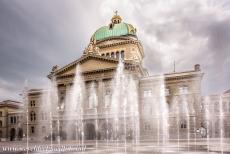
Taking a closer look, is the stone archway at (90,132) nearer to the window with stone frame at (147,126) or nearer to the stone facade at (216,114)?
the window with stone frame at (147,126)

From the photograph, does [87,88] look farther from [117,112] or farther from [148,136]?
[148,136]

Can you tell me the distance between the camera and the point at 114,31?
81750 millimetres

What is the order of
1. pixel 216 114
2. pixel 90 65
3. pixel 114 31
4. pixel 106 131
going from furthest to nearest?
pixel 114 31
pixel 90 65
pixel 216 114
pixel 106 131

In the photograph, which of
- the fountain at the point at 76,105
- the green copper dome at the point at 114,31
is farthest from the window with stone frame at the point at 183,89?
the green copper dome at the point at 114,31

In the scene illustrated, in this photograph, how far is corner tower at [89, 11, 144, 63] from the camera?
7644 cm

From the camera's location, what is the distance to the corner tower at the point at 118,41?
76438 mm

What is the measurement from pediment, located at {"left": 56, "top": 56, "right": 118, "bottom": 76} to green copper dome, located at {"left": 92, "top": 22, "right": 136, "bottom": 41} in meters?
15.3

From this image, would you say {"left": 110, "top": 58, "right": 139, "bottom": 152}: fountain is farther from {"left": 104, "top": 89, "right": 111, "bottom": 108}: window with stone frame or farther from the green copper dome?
the green copper dome

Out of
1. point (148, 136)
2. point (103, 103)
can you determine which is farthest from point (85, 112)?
point (148, 136)

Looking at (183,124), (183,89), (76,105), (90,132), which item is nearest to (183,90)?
(183,89)

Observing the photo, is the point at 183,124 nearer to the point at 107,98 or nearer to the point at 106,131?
the point at 106,131

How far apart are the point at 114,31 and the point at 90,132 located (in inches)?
1150

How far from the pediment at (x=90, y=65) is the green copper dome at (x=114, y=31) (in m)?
15.3

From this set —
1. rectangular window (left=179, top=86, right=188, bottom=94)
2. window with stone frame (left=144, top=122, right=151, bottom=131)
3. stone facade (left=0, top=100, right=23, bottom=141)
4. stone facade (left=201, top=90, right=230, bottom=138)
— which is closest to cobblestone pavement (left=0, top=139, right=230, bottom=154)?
rectangular window (left=179, top=86, right=188, bottom=94)
